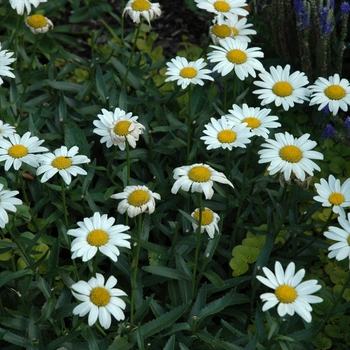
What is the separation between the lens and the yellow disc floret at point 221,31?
3.21 metres

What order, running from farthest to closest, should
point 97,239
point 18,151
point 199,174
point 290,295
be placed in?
point 18,151, point 199,174, point 97,239, point 290,295

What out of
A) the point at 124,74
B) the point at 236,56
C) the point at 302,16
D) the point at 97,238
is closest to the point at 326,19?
the point at 302,16

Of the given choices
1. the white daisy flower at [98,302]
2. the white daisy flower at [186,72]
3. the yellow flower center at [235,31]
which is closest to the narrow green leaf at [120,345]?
the white daisy flower at [98,302]

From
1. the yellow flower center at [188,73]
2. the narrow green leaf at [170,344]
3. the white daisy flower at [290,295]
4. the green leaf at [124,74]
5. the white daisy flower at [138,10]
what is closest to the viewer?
the white daisy flower at [290,295]

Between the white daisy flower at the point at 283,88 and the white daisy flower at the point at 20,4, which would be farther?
the white daisy flower at the point at 20,4

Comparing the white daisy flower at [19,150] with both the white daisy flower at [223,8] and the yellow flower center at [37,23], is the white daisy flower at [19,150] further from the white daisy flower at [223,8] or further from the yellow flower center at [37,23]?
the white daisy flower at [223,8]

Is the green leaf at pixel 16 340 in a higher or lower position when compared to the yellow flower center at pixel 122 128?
lower

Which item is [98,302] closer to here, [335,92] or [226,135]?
[226,135]

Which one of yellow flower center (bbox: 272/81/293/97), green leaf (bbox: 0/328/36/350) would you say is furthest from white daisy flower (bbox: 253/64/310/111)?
green leaf (bbox: 0/328/36/350)

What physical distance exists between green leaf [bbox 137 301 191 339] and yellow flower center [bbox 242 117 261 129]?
79 cm

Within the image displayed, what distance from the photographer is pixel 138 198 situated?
231 centimetres

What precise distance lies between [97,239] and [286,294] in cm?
65

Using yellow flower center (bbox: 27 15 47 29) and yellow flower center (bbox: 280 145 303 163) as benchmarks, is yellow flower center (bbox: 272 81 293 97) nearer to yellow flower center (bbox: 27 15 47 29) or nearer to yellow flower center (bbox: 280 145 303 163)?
yellow flower center (bbox: 280 145 303 163)

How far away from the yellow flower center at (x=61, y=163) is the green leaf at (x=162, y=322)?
68 centimetres
